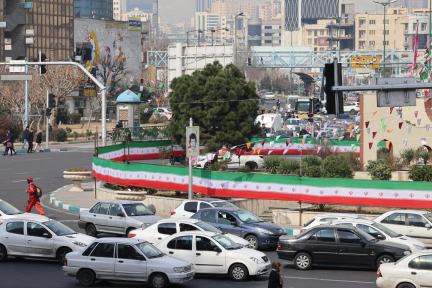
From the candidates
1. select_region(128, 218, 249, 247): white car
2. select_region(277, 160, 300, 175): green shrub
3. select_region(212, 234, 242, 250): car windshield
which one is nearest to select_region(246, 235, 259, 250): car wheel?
select_region(128, 218, 249, 247): white car

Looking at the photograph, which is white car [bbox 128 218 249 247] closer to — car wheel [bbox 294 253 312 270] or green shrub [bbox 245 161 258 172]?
car wheel [bbox 294 253 312 270]

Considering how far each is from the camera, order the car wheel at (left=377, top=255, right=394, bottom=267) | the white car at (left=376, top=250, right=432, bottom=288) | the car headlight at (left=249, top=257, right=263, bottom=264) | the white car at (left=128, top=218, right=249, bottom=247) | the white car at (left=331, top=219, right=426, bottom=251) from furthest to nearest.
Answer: the white car at (left=128, top=218, right=249, bottom=247) → the white car at (left=331, top=219, right=426, bottom=251) → the car wheel at (left=377, top=255, right=394, bottom=267) → the car headlight at (left=249, top=257, right=263, bottom=264) → the white car at (left=376, top=250, right=432, bottom=288)

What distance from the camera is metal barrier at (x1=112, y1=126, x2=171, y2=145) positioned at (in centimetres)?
4312

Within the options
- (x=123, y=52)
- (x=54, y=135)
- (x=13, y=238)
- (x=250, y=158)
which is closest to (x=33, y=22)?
(x=123, y=52)

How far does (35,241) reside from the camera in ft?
59.4

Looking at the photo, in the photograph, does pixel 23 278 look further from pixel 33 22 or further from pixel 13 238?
pixel 33 22

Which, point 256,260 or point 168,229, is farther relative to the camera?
point 168,229

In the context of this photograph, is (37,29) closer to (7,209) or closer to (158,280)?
(7,209)

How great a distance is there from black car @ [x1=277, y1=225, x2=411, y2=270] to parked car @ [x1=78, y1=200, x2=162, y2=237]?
16.9 feet

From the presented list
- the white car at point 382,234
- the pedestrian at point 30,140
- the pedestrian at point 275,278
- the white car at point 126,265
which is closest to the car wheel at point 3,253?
the white car at point 126,265

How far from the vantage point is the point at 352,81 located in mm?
170500

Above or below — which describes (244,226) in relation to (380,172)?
below

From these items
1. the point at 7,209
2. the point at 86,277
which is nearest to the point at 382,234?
the point at 86,277

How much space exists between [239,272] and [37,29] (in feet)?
314
